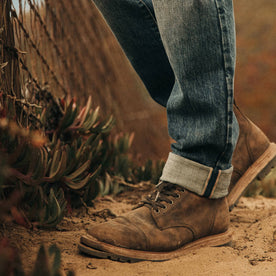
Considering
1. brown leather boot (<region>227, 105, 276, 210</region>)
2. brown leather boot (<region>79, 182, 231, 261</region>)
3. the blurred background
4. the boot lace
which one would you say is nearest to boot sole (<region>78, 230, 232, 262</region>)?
brown leather boot (<region>79, 182, 231, 261</region>)

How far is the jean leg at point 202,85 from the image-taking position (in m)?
0.97

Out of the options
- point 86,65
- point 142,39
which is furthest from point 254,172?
point 86,65

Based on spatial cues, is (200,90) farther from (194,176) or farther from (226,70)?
(194,176)

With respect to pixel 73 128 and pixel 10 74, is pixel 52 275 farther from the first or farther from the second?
pixel 73 128

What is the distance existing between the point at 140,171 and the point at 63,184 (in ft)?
2.54

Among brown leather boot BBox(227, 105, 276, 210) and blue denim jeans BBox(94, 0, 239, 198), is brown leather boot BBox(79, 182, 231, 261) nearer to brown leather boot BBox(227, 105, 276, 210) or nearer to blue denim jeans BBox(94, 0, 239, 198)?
blue denim jeans BBox(94, 0, 239, 198)

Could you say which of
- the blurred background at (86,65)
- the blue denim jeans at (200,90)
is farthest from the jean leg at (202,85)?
the blurred background at (86,65)

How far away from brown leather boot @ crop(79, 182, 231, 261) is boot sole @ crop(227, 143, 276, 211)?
188 millimetres

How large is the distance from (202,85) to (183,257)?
51 centimetres

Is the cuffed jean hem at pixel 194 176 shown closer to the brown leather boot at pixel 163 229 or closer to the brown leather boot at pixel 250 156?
the brown leather boot at pixel 163 229

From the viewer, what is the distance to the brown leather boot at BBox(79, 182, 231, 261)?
1.03m

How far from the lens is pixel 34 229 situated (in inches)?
47.1

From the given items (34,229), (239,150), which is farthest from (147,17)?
(34,229)

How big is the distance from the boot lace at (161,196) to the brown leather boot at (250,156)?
1.11 ft
